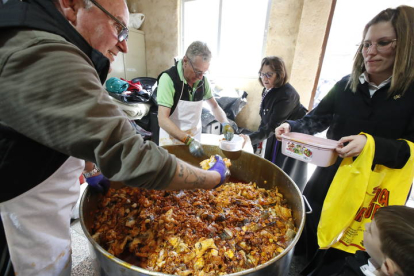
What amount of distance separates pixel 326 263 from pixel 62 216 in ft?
5.20

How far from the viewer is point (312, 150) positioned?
1156 millimetres

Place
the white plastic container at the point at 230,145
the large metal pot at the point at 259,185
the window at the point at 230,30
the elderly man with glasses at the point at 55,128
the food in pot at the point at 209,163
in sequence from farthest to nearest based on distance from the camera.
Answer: the window at the point at 230,30
the white plastic container at the point at 230,145
the food in pot at the point at 209,163
the large metal pot at the point at 259,185
the elderly man with glasses at the point at 55,128

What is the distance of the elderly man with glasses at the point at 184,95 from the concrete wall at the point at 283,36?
6.55ft

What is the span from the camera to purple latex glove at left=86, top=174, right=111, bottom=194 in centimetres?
105

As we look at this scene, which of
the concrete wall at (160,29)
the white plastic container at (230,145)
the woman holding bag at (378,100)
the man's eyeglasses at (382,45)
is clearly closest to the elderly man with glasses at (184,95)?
the white plastic container at (230,145)

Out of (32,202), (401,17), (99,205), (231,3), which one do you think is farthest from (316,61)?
(32,202)

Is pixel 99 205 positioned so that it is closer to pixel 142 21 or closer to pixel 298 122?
pixel 298 122

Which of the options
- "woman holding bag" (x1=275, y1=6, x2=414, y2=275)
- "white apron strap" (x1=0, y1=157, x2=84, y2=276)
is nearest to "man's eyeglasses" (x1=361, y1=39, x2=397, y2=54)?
"woman holding bag" (x1=275, y1=6, x2=414, y2=275)

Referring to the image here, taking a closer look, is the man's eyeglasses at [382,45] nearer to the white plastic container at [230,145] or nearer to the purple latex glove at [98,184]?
the white plastic container at [230,145]

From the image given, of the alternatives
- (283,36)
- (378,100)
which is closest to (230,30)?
(283,36)

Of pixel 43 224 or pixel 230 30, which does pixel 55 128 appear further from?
pixel 230 30

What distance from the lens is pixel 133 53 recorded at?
14.7 feet

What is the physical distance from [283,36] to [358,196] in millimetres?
2955

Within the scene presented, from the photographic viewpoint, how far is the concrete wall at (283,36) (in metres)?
2.89
